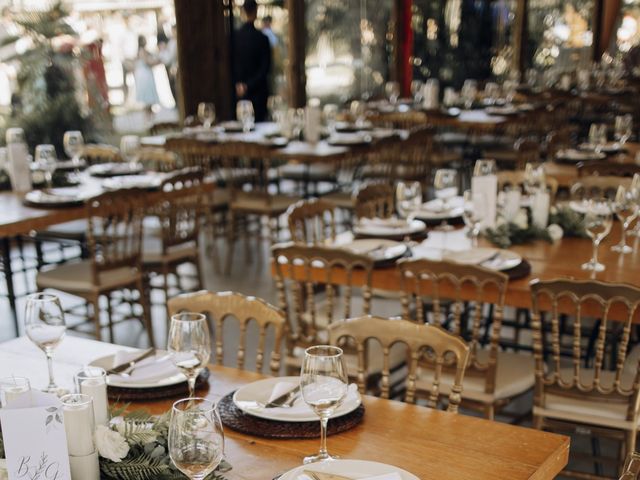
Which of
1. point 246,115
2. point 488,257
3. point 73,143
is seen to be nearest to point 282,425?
point 488,257

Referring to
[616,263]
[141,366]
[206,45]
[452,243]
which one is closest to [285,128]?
[206,45]

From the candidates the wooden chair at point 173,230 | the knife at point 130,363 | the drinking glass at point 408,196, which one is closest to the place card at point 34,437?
the knife at point 130,363

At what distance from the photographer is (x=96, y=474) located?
1.44 meters

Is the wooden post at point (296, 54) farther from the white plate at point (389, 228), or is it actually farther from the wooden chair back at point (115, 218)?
the white plate at point (389, 228)

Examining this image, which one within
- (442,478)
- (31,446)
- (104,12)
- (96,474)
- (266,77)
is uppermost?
(104,12)

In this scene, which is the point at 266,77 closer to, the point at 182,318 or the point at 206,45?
the point at 206,45

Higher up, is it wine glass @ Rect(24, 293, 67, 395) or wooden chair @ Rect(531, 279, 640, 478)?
wine glass @ Rect(24, 293, 67, 395)

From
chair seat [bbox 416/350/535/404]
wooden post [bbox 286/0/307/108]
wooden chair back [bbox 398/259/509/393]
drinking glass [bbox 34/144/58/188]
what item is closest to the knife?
wooden chair back [bbox 398/259/509/393]

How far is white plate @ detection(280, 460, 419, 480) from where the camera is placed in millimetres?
1521

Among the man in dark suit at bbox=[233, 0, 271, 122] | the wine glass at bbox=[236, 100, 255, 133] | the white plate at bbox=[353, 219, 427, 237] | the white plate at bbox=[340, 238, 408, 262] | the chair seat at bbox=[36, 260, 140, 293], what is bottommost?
the chair seat at bbox=[36, 260, 140, 293]

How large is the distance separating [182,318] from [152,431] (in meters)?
0.40

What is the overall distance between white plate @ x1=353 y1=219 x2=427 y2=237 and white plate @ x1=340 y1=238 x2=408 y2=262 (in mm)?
104

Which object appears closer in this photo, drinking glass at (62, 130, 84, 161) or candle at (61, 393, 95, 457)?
candle at (61, 393, 95, 457)

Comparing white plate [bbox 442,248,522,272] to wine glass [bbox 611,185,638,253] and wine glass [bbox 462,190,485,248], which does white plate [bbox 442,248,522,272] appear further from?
wine glass [bbox 611,185,638,253]
